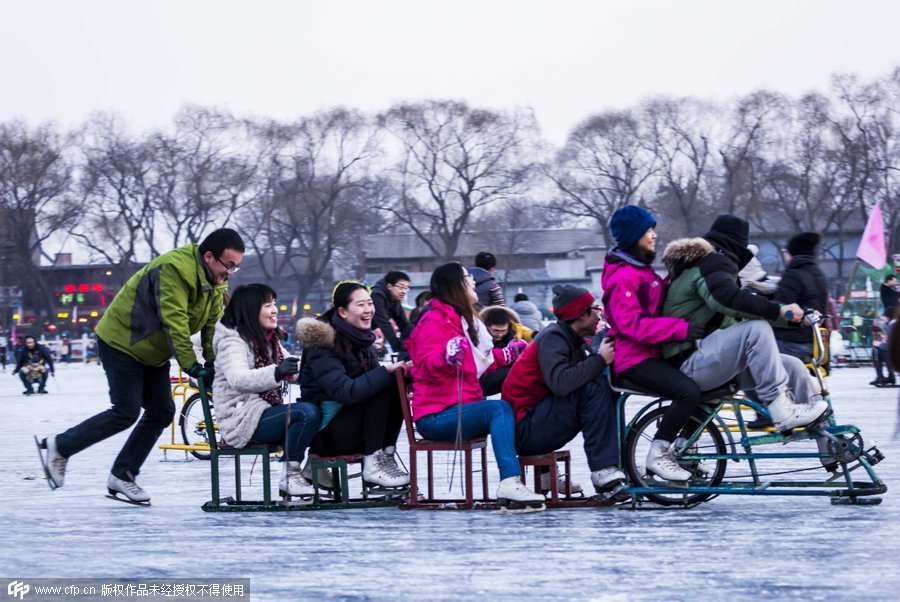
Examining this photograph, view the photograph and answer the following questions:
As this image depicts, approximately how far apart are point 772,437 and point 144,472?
203 inches

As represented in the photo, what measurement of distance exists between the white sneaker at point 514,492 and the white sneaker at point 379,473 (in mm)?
764

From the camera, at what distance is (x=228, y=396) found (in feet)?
24.8

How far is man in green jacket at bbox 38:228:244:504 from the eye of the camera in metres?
7.59

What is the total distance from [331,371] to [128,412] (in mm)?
1230

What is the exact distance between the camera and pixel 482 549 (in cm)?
606

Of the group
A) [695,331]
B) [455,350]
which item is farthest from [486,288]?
[695,331]

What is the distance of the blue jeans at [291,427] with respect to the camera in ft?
24.5

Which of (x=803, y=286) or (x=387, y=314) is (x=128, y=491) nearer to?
(x=803, y=286)

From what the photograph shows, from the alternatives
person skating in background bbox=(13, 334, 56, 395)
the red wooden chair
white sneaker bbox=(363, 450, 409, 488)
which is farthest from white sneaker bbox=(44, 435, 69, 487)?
person skating in background bbox=(13, 334, 56, 395)

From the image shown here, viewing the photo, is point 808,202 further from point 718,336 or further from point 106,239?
point 718,336

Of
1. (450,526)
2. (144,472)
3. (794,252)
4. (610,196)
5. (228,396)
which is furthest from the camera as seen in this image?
(610,196)

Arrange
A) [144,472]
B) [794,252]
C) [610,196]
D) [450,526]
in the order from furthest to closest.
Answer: [610,196] → [144,472] → [794,252] → [450,526]

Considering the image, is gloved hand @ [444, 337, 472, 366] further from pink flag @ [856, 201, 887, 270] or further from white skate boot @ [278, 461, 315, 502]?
pink flag @ [856, 201, 887, 270]

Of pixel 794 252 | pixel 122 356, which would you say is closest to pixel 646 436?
pixel 794 252
